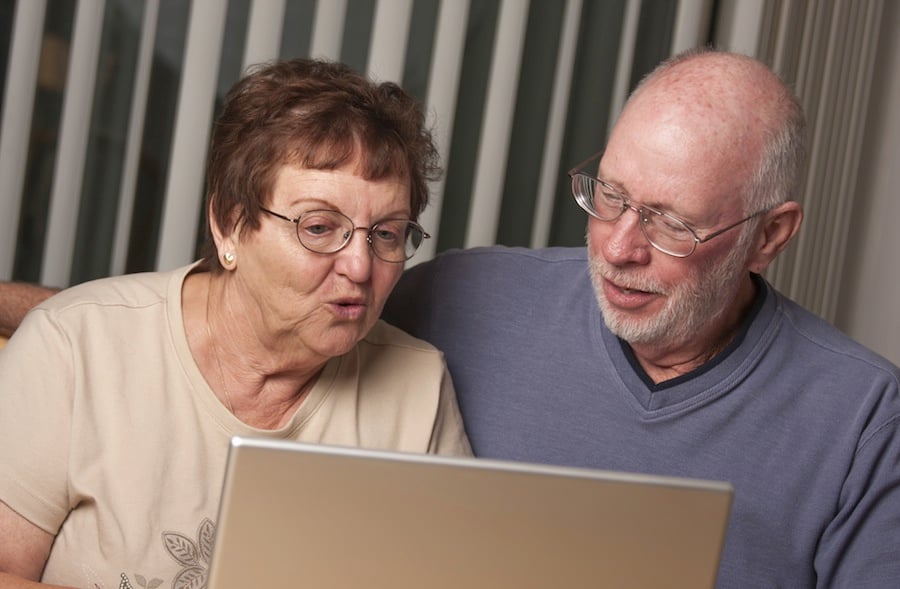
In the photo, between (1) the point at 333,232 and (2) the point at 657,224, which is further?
(2) the point at 657,224

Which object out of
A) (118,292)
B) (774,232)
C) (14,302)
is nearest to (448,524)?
(118,292)

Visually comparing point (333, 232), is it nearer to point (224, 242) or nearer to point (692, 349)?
point (224, 242)

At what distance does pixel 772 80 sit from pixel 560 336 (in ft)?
1.83

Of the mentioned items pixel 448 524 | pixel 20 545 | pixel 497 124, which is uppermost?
pixel 497 124

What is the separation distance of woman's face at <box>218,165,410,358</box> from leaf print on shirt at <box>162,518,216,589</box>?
314mm

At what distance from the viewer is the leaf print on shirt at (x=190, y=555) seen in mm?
1578

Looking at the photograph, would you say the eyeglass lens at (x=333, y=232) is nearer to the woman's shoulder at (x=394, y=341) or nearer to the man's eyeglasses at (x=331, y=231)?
the man's eyeglasses at (x=331, y=231)

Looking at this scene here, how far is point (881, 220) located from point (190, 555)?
8.05 ft

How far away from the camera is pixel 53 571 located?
1.59 meters

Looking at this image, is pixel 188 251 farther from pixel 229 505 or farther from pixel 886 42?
pixel 886 42

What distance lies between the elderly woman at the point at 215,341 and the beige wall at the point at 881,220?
2015mm

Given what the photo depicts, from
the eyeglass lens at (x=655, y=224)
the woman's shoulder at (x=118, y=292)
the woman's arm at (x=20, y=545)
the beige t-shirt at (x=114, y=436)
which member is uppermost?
the eyeglass lens at (x=655, y=224)

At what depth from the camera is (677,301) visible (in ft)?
5.86

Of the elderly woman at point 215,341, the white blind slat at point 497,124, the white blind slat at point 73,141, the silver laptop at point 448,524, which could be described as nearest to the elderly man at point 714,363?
the elderly woman at point 215,341
